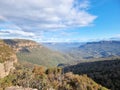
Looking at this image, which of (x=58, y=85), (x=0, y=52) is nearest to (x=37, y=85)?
(x=58, y=85)

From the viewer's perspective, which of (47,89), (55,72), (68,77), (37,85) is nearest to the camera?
(47,89)

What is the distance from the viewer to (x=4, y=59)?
18688 cm

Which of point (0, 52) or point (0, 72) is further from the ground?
point (0, 52)

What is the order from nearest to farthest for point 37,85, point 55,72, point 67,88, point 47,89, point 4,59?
point 47,89, point 37,85, point 67,88, point 55,72, point 4,59

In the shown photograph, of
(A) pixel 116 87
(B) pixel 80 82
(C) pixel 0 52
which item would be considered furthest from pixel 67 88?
(C) pixel 0 52

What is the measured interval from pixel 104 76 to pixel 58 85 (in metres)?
72.9

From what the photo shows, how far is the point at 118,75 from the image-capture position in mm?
192125

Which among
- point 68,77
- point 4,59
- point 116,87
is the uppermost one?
point 4,59

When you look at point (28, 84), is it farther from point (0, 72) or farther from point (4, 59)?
point (4, 59)

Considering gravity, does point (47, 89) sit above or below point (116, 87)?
above

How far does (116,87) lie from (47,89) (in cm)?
8719

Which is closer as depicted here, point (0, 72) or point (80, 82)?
point (80, 82)

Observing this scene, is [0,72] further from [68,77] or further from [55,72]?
[68,77]

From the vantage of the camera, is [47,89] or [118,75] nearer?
[47,89]
